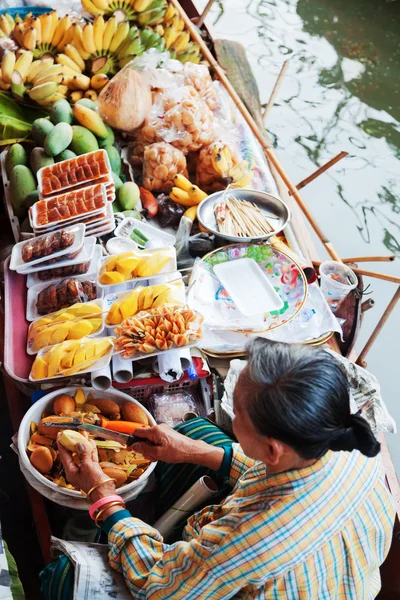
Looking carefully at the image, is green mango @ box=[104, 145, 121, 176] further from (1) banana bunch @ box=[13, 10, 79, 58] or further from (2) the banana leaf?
(1) banana bunch @ box=[13, 10, 79, 58]

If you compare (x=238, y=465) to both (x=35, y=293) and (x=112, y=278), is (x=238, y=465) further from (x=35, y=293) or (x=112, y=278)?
(x=35, y=293)

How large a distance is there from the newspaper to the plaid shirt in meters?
0.17

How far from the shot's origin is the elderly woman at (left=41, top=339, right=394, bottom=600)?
1.14 meters

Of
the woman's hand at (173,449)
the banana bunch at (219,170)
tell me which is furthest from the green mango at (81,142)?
the woman's hand at (173,449)

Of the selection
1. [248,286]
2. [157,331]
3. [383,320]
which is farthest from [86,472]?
[383,320]

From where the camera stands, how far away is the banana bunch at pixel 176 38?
395cm

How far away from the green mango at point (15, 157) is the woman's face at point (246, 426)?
2.24 meters

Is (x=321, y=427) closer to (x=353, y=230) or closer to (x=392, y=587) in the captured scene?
(x=392, y=587)

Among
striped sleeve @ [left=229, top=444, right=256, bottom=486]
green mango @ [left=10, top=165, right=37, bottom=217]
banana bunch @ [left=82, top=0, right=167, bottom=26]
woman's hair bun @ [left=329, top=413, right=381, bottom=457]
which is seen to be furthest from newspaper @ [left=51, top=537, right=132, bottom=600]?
banana bunch @ [left=82, top=0, right=167, bottom=26]

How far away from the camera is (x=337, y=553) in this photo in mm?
1234

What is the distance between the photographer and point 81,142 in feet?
10.0

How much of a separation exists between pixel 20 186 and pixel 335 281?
64.8 inches

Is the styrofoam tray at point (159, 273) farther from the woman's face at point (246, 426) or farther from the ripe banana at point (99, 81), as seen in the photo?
the ripe banana at point (99, 81)

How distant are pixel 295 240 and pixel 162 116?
112 centimetres
